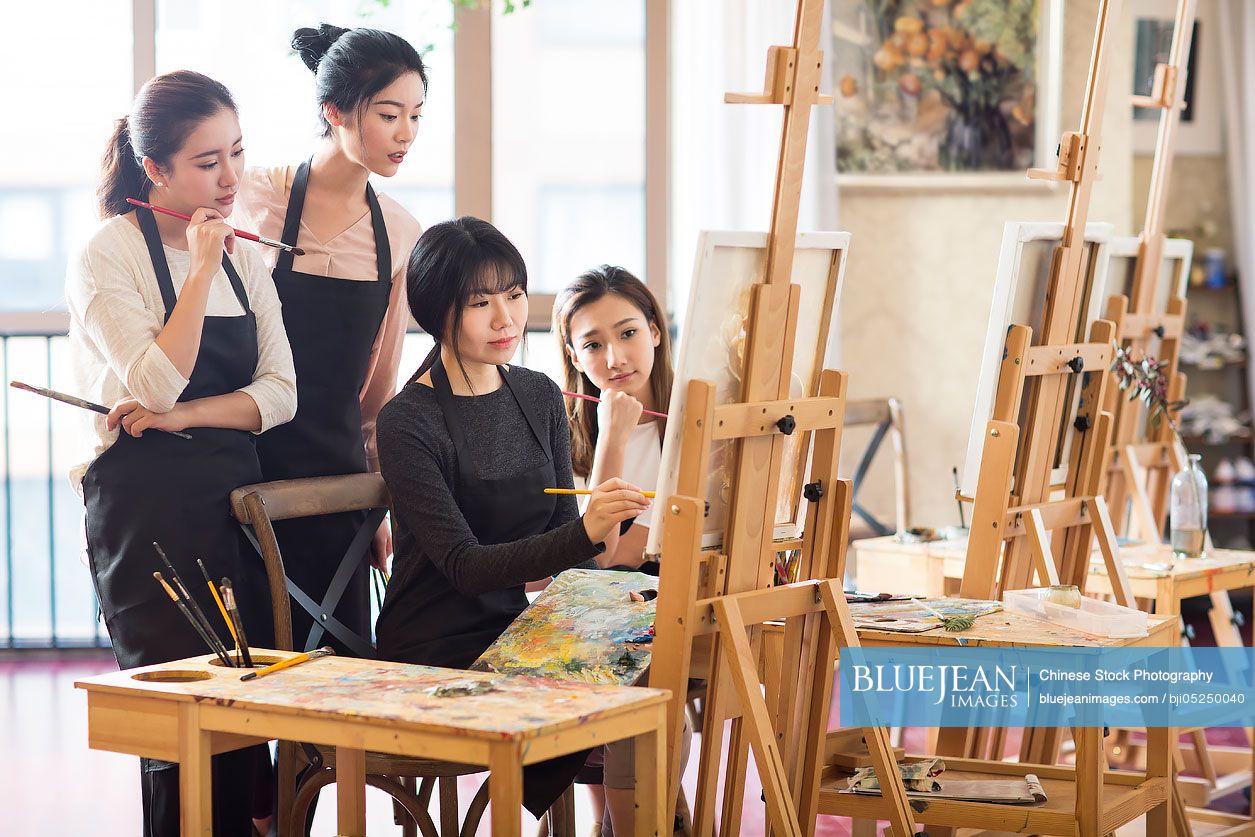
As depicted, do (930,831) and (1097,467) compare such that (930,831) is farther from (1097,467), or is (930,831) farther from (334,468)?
(334,468)

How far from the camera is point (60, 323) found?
4.32 meters

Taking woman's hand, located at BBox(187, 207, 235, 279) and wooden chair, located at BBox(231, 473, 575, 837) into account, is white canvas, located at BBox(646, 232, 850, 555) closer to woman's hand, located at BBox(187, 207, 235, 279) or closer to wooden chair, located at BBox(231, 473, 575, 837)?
wooden chair, located at BBox(231, 473, 575, 837)

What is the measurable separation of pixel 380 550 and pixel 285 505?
388mm

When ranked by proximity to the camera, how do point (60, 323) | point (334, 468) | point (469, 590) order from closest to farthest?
point (469, 590)
point (334, 468)
point (60, 323)

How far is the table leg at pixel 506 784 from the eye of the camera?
56.1 inches

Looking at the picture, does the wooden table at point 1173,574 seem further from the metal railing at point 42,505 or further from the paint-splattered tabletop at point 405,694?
the metal railing at point 42,505

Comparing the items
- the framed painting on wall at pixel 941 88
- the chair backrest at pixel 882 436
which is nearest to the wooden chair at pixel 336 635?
the chair backrest at pixel 882 436

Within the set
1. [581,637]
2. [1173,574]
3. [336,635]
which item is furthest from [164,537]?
[1173,574]

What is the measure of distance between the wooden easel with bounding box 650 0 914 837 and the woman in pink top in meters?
0.73

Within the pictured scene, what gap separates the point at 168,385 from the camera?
6.86ft

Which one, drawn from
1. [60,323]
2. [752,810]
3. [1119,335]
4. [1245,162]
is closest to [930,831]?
[752,810]

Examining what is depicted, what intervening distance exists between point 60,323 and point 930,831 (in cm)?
318

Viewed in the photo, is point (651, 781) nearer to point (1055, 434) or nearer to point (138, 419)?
point (138, 419)

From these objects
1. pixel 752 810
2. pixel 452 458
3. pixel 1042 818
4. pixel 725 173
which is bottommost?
pixel 752 810
